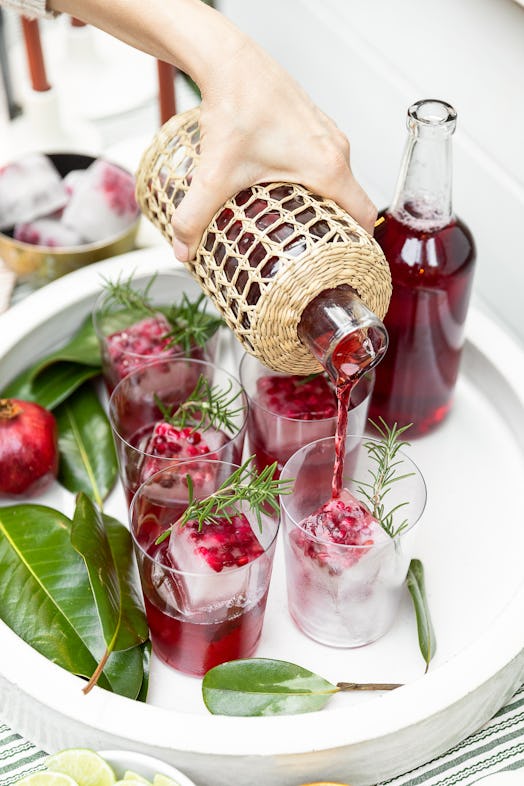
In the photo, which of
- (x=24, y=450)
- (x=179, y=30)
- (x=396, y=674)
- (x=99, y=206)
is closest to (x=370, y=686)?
(x=396, y=674)

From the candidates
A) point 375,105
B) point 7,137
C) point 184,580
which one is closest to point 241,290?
point 184,580

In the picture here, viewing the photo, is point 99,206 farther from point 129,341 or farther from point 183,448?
point 183,448

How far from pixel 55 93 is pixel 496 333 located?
687 mm

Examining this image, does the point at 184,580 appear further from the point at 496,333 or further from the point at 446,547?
the point at 496,333

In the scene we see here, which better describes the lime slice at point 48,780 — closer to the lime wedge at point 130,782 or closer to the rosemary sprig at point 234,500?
the lime wedge at point 130,782

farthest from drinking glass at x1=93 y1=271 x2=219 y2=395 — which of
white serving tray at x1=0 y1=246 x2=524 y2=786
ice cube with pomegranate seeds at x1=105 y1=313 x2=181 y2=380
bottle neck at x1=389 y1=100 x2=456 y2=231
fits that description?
bottle neck at x1=389 y1=100 x2=456 y2=231

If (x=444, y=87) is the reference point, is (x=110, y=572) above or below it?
below

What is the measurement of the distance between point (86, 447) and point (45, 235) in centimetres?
31

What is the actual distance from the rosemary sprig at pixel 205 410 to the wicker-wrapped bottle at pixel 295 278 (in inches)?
3.3

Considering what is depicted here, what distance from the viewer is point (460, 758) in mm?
733

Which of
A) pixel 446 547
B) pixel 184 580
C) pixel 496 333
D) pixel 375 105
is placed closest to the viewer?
pixel 184 580

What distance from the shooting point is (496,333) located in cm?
99

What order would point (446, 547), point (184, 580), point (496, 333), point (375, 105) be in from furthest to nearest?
1. point (375, 105)
2. point (496, 333)
3. point (446, 547)
4. point (184, 580)

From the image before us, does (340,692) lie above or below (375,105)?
below
